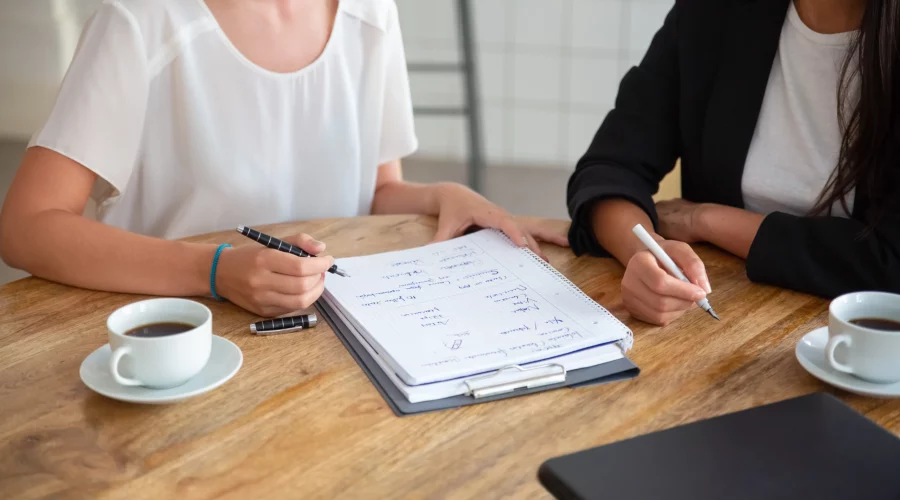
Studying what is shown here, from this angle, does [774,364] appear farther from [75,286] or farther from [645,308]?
[75,286]

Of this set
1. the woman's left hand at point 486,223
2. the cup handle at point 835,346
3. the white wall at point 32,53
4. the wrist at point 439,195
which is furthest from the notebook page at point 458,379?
the white wall at point 32,53

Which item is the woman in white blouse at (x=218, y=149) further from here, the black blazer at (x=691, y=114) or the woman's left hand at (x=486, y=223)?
the black blazer at (x=691, y=114)

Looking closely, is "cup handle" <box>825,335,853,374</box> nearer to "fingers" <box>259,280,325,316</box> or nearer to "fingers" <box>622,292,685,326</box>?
"fingers" <box>622,292,685,326</box>

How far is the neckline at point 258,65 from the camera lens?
1.46m

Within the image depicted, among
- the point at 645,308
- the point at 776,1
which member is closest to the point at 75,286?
the point at 645,308

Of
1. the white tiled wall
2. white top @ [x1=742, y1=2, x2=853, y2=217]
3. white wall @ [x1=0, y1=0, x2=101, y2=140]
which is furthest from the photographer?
white wall @ [x1=0, y1=0, x2=101, y2=140]

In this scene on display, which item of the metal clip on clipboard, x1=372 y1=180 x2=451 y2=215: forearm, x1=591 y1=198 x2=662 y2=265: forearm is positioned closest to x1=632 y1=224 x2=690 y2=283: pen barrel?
x1=591 y1=198 x2=662 y2=265: forearm

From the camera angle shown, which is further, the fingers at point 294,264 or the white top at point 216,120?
the white top at point 216,120

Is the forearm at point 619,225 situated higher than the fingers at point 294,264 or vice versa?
the fingers at point 294,264

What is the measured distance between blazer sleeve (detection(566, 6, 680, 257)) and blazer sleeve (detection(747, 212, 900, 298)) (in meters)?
0.26

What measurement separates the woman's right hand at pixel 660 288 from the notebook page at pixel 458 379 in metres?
0.10

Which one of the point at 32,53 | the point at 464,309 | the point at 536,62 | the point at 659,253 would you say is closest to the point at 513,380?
the point at 464,309

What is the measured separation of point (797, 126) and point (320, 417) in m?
0.93

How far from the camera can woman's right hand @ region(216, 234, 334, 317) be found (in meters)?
1.12
